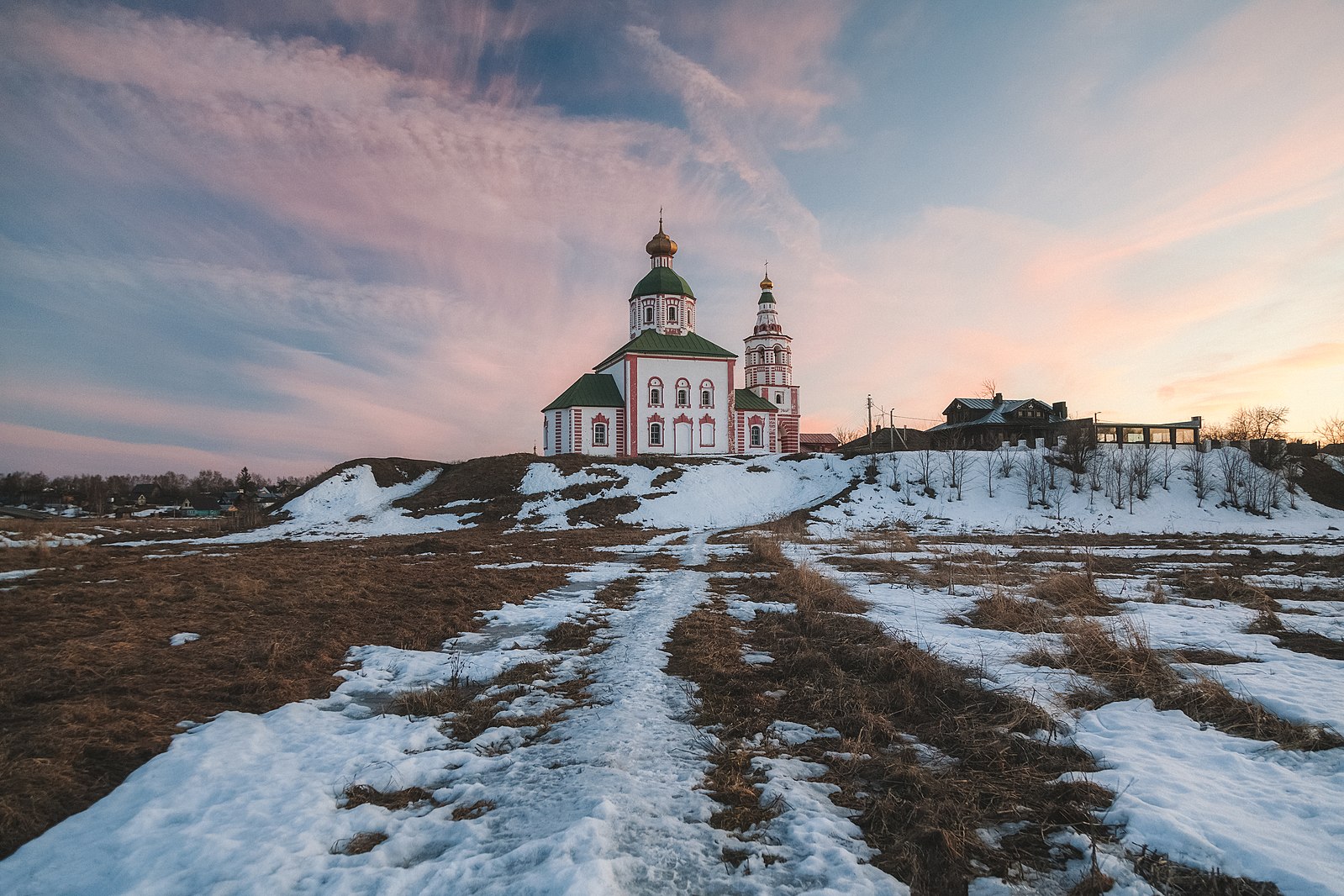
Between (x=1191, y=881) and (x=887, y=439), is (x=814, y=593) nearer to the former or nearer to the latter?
(x=1191, y=881)

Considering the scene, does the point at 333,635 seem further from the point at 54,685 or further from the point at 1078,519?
the point at 1078,519

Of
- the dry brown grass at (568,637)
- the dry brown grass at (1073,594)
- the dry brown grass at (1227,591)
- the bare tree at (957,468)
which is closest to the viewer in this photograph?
the dry brown grass at (568,637)

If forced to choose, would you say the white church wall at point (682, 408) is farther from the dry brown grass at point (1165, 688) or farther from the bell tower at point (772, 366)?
the dry brown grass at point (1165, 688)

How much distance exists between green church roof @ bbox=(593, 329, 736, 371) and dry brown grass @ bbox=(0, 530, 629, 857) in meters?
39.7

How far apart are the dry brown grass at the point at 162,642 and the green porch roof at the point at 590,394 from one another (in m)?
37.3

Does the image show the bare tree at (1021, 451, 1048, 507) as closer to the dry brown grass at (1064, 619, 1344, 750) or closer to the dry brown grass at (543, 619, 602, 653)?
the dry brown grass at (1064, 619, 1344, 750)

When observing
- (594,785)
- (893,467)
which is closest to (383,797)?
(594,785)

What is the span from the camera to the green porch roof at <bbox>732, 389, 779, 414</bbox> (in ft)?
186

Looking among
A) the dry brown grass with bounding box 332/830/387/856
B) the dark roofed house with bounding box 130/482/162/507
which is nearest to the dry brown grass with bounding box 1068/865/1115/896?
the dry brown grass with bounding box 332/830/387/856

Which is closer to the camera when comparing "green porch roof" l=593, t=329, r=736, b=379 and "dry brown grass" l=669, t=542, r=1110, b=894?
"dry brown grass" l=669, t=542, r=1110, b=894

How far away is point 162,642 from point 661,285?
54.0 metres

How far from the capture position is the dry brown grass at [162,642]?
4.27 metres

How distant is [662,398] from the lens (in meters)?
53.1

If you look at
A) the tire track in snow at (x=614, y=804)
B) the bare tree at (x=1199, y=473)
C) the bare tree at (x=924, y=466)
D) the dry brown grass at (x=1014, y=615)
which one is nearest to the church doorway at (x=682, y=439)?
the bare tree at (x=924, y=466)
